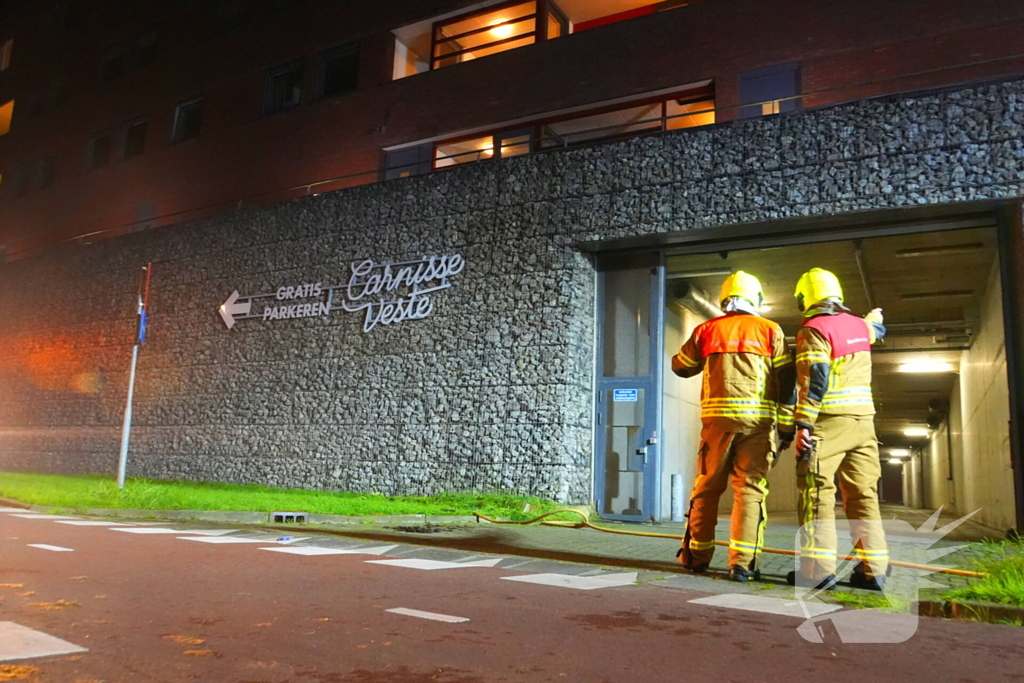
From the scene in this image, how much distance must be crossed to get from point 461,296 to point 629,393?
3.52m

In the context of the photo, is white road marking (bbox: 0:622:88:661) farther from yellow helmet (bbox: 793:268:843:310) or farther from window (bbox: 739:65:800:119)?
window (bbox: 739:65:800:119)

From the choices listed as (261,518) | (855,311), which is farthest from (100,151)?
(855,311)

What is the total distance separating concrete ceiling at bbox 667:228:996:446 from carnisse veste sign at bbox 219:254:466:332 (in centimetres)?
433

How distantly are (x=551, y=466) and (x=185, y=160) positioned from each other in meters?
16.2

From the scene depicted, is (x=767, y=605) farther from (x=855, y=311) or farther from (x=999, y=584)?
(x=855, y=311)

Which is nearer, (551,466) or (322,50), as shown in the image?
(551,466)

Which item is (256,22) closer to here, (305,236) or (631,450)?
(305,236)

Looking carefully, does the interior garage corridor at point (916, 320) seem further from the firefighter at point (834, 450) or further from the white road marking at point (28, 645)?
the white road marking at point (28, 645)

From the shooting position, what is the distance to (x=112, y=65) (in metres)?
27.8

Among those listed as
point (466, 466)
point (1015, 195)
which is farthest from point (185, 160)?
point (1015, 195)

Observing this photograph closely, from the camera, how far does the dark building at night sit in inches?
478

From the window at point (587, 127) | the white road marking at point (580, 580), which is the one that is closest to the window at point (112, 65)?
the window at point (587, 127)

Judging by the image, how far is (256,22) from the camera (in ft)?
76.0

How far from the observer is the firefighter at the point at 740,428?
21.0 feet
